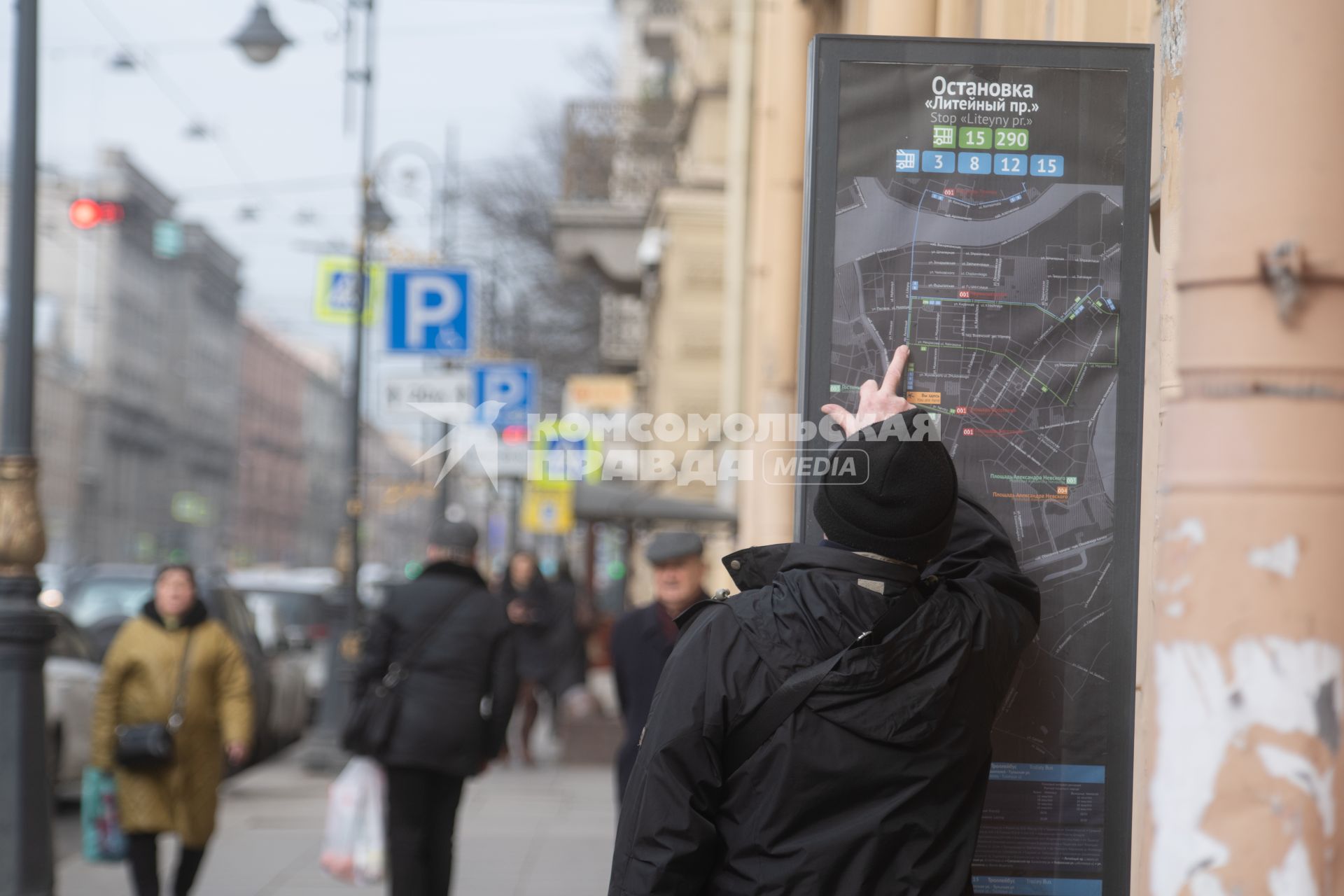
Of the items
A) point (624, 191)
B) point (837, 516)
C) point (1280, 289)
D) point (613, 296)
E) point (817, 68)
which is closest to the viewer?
point (1280, 289)

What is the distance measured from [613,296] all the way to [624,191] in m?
10.2

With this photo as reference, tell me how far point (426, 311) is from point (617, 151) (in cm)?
1211

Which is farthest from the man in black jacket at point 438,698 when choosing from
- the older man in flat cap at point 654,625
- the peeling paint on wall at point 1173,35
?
the peeling paint on wall at point 1173,35

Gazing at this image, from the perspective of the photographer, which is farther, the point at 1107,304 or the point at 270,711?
the point at 270,711

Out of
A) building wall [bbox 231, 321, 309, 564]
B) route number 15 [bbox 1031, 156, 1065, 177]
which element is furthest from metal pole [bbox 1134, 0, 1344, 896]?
building wall [bbox 231, 321, 309, 564]

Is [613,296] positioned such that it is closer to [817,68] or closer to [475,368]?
[475,368]

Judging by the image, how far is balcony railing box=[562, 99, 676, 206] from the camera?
24.6 metres

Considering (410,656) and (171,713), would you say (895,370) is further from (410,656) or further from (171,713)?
(171,713)

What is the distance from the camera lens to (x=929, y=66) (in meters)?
3.70

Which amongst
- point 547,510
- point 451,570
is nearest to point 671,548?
point 451,570

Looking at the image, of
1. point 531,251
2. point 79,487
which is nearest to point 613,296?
point 531,251

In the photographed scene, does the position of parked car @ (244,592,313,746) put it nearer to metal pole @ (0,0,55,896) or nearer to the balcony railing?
the balcony railing

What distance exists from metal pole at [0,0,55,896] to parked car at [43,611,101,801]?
4.66 metres

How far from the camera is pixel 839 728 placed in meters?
2.93
